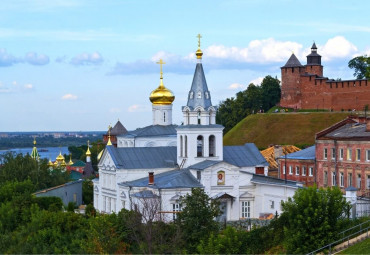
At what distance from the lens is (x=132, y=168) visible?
43.6 m

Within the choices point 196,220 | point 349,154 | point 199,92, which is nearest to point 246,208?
point 349,154

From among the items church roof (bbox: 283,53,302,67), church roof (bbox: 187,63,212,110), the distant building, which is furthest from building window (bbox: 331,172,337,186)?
church roof (bbox: 283,53,302,67)

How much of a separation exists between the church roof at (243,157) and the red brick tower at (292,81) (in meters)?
43.9

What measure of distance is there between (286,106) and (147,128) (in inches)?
1638

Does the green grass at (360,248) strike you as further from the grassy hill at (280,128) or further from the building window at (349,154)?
the grassy hill at (280,128)

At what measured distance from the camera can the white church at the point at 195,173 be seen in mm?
40031

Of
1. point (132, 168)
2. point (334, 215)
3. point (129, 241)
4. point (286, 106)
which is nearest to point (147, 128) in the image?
point (132, 168)

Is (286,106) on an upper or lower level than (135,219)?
upper

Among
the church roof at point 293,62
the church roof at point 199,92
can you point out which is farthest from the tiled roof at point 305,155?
the church roof at point 293,62

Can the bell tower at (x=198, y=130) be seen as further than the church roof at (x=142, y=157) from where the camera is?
No

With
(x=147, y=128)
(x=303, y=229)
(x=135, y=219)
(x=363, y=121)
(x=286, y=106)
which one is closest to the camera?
(x=303, y=229)

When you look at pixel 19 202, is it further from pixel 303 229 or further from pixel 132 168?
pixel 303 229

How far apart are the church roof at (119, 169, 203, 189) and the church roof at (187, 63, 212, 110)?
13.3 feet

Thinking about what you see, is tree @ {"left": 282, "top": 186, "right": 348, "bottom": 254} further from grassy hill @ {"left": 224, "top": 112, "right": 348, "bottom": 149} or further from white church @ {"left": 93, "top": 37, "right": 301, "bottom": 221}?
grassy hill @ {"left": 224, "top": 112, "right": 348, "bottom": 149}
